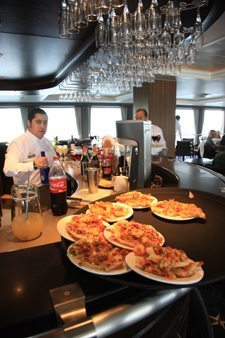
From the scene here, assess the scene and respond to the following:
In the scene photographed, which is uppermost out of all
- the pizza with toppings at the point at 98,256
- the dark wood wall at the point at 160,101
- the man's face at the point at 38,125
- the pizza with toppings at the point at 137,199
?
the dark wood wall at the point at 160,101

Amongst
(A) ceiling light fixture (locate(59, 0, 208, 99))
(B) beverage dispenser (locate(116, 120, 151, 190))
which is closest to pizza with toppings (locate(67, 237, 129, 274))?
(B) beverage dispenser (locate(116, 120, 151, 190))

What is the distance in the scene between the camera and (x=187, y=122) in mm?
14094

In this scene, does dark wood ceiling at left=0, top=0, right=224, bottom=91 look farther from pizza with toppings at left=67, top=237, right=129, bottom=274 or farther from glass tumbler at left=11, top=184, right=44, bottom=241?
pizza with toppings at left=67, top=237, right=129, bottom=274

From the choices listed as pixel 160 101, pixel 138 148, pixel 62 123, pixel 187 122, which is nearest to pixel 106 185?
pixel 138 148

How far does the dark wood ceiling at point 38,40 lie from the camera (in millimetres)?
1913

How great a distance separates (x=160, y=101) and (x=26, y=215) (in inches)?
201

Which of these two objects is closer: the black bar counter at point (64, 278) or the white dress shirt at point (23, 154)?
the black bar counter at point (64, 278)

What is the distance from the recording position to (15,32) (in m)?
2.44

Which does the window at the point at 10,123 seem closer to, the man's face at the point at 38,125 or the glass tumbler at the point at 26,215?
the man's face at the point at 38,125

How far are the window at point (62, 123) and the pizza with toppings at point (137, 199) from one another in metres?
10.4

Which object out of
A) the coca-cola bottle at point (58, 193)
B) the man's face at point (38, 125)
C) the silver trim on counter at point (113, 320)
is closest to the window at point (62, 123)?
the man's face at point (38, 125)

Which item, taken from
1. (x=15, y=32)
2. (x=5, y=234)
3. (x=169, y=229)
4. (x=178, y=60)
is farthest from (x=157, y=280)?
(x=15, y=32)

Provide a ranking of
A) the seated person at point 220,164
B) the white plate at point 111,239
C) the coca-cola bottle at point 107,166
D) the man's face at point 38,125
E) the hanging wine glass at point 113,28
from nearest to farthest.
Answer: the white plate at point 111,239 < the hanging wine glass at point 113,28 < the coca-cola bottle at point 107,166 < the man's face at point 38,125 < the seated person at point 220,164

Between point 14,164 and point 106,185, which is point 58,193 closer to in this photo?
point 106,185
